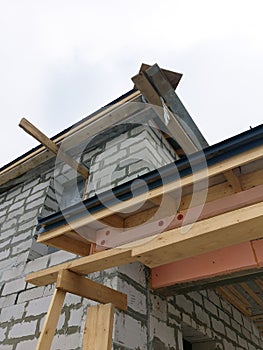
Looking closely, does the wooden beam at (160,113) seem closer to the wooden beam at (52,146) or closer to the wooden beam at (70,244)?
the wooden beam at (52,146)

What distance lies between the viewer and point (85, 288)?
69.8 inches

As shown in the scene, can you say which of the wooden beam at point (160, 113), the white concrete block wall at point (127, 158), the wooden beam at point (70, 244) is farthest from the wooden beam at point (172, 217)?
the wooden beam at point (160, 113)

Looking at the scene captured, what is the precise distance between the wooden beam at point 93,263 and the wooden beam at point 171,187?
23 cm

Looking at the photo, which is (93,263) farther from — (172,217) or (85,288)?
(172,217)

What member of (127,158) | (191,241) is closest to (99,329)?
(191,241)

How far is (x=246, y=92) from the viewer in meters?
14.6

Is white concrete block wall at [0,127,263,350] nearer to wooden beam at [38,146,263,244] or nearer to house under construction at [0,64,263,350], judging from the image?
house under construction at [0,64,263,350]

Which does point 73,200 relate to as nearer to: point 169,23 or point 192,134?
point 192,134

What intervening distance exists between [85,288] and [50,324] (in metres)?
0.27

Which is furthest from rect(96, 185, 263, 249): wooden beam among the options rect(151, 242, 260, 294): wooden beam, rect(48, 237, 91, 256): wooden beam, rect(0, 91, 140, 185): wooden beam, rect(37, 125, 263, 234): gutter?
rect(0, 91, 140, 185): wooden beam

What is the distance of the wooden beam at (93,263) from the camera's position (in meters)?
1.63

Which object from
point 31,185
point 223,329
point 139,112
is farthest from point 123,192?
point 31,185

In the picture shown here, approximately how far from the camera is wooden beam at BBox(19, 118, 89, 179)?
3656 millimetres

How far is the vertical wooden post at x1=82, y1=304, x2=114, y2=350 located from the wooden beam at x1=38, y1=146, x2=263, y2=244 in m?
0.51
